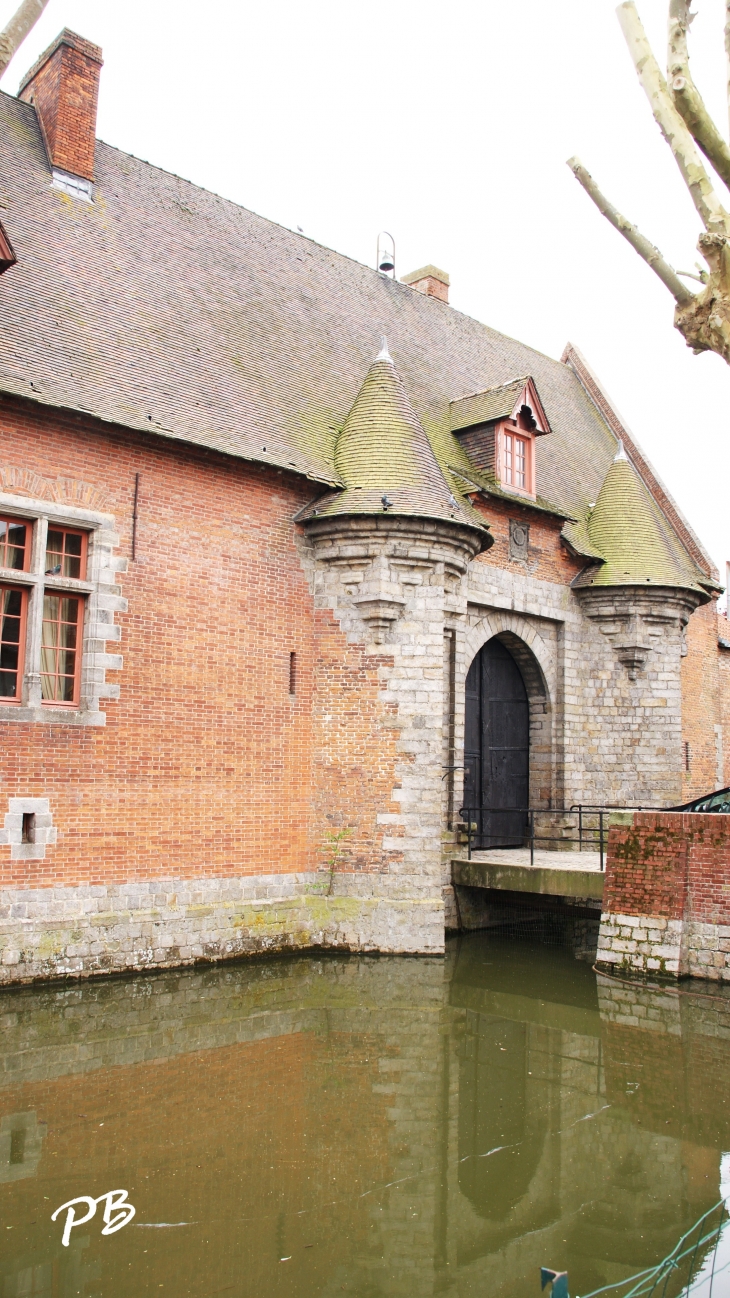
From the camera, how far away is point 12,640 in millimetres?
10445

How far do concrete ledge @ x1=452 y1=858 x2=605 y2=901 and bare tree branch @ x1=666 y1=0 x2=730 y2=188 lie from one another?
962 centimetres

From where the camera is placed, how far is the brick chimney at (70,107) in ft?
43.7

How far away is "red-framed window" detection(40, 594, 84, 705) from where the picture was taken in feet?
35.1

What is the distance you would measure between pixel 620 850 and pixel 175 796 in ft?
17.1

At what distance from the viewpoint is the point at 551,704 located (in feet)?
55.5

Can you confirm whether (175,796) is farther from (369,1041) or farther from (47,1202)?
(47,1202)

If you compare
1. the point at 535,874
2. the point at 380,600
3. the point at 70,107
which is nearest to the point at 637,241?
the point at 380,600

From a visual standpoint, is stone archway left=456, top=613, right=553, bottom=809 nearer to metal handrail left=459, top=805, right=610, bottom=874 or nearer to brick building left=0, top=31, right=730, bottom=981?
brick building left=0, top=31, right=730, bottom=981

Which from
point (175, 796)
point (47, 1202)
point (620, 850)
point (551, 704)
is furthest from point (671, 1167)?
point (551, 704)

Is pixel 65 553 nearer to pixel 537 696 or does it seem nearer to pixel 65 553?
pixel 65 553

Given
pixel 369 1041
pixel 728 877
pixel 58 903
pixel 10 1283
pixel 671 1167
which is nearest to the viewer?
pixel 10 1283

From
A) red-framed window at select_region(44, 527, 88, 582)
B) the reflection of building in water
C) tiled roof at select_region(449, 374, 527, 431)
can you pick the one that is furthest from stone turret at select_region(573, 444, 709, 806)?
the reflection of building in water

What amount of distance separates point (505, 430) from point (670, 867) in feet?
25.4

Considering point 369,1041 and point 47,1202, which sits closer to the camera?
point 47,1202
